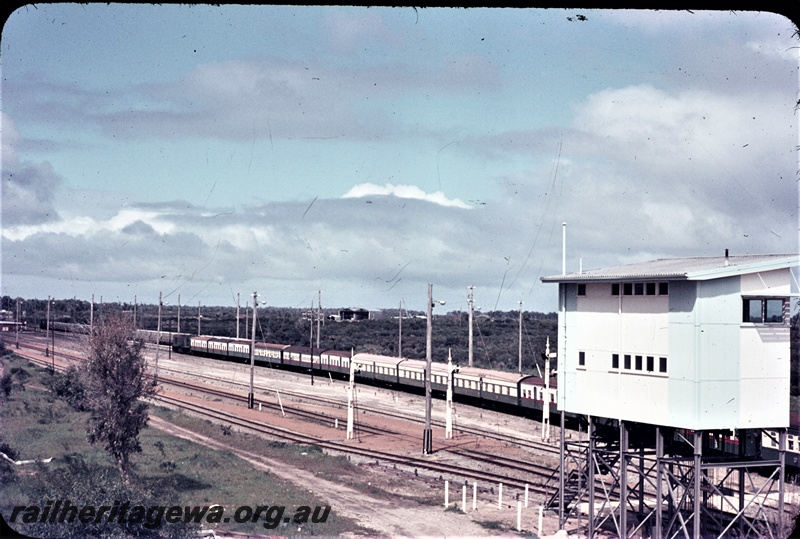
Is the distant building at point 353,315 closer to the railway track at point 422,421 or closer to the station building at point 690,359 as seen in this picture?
the railway track at point 422,421

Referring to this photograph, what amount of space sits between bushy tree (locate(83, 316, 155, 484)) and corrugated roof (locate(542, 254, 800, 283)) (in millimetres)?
16887

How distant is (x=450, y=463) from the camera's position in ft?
126

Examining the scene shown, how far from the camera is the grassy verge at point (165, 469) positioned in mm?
25672

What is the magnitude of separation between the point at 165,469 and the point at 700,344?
2355 cm

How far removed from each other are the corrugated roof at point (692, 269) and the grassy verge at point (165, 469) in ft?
37.8

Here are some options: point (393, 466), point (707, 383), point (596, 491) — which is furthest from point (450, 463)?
point (707, 383)

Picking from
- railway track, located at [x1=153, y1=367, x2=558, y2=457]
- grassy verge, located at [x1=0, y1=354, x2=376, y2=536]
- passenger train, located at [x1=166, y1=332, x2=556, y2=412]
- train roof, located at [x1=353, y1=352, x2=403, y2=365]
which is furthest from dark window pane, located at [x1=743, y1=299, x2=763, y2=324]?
train roof, located at [x1=353, y1=352, x2=403, y2=365]

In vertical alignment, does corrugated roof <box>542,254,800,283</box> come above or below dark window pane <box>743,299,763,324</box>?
above

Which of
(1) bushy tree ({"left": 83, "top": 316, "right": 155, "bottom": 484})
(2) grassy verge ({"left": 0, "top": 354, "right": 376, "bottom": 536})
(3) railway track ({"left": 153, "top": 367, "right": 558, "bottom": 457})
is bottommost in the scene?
(3) railway track ({"left": 153, "top": 367, "right": 558, "bottom": 457})

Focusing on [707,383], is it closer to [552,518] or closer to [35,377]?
[552,518]

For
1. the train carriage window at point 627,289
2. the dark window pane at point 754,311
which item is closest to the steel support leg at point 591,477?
the train carriage window at point 627,289

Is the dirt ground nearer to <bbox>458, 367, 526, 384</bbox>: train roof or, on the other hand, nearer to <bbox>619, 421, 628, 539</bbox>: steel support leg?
<bbox>619, 421, 628, 539</bbox>: steel support leg

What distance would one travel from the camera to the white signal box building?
22.2 metres

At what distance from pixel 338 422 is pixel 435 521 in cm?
2495
